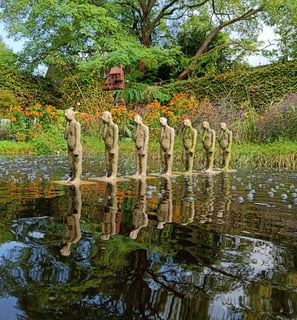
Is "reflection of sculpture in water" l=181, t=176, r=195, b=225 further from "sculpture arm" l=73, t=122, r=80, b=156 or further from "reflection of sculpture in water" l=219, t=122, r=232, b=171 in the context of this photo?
"reflection of sculpture in water" l=219, t=122, r=232, b=171

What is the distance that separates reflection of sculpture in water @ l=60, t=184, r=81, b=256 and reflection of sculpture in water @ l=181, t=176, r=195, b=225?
1.12m

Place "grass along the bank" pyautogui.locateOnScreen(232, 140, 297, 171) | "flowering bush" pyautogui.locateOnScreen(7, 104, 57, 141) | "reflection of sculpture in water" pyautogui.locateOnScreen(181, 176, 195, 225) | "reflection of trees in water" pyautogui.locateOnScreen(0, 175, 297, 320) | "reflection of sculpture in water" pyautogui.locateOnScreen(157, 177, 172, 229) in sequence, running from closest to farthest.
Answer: "reflection of trees in water" pyautogui.locateOnScreen(0, 175, 297, 320), "reflection of sculpture in water" pyautogui.locateOnScreen(157, 177, 172, 229), "reflection of sculpture in water" pyautogui.locateOnScreen(181, 176, 195, 225), "grass along the bank" pyautogui.locateOnScreen(232, 140, 297, 171), "flowering bush" pyautogui.locateOnScreen(7, 104, 57, 141)

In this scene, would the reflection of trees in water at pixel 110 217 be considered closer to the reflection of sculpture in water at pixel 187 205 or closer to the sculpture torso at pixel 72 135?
the reflection of sculpture in water at pixel 187 205

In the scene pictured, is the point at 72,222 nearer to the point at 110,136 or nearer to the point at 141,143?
the point at 110,136

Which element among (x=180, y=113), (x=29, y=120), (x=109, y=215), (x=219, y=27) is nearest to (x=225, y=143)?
(x=180, y=113)

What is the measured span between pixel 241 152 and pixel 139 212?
10315 millimetres

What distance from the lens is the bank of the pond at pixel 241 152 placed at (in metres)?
13.3

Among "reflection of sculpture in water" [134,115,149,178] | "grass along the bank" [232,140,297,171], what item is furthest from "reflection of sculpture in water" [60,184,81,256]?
"grass along the bank" [232,140,297,171]

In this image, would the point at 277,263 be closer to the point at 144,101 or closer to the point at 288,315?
the point at 288,315

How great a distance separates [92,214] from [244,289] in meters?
2.40

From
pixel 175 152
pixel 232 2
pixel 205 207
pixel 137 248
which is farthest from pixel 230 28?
pixel 137 248

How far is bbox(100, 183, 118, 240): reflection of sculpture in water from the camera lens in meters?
3.61

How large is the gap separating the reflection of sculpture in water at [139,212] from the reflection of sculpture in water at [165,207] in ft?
0.53

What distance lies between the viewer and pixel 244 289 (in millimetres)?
2381
